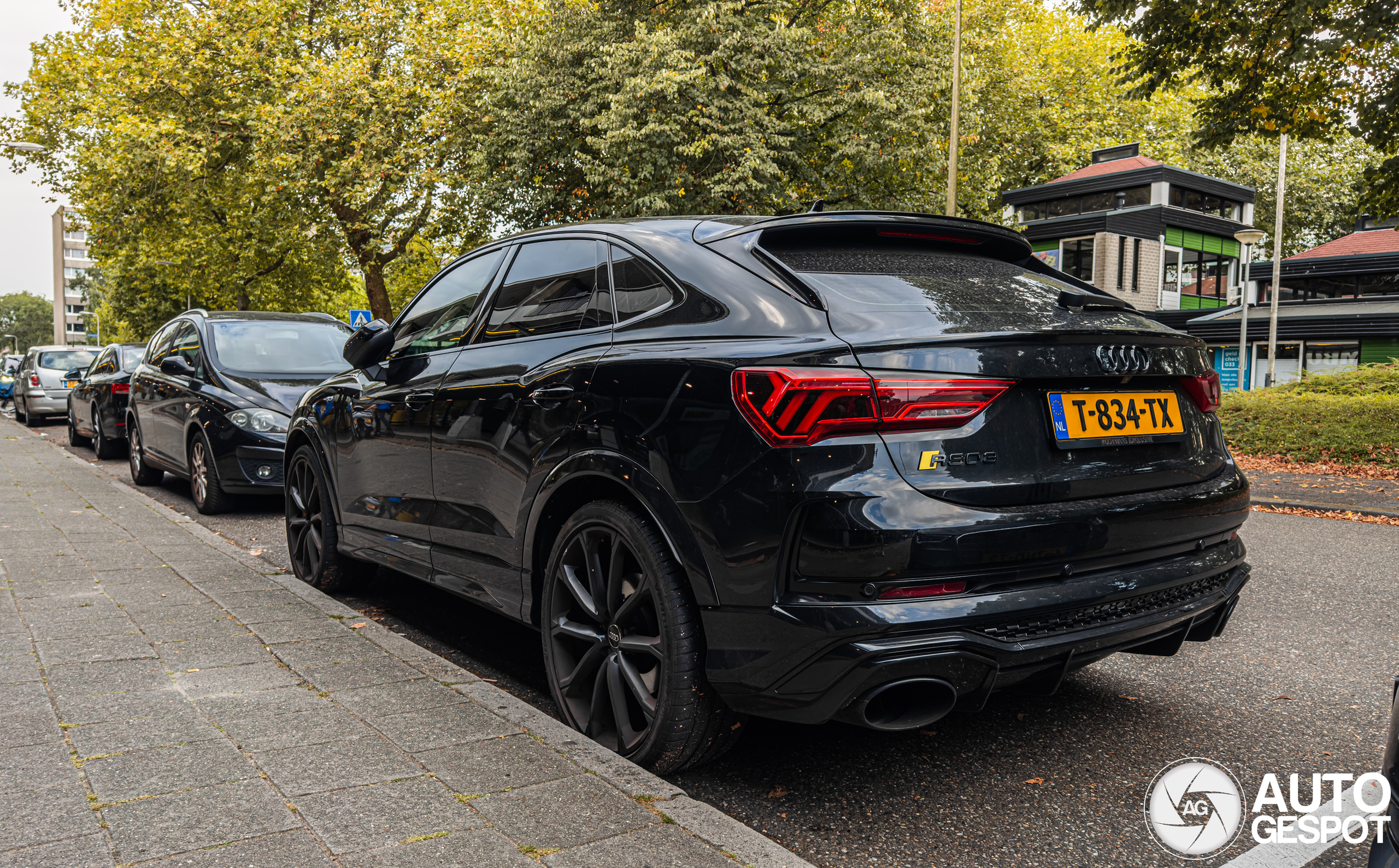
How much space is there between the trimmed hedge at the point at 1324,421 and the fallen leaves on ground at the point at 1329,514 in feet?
10.8

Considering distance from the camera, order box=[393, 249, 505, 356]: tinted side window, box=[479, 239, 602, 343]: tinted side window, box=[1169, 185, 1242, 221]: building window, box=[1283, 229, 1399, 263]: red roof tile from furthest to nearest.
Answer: box=[1169, 185, 1242, 221]: building window
box=[1283, 229, 1399, 263]: red roof tile
box=[393, 249, 505, 356]: tinted side window
box=[479, 239, 602, 343]: tinted side window

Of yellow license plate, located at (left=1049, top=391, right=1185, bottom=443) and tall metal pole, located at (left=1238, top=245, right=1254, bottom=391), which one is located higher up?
tall metal pole, located at (left=1238, top=245, right=1254, bottom=391)

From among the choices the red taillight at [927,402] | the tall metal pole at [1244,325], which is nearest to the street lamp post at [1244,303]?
the tall metal pole at [1244,325]

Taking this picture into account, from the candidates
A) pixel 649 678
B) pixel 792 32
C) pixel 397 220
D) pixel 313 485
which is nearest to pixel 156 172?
pixel 397 220

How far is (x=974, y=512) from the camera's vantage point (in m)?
2.48

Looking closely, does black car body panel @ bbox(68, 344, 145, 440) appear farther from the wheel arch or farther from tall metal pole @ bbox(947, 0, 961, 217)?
tall metal pole @ bbox(947, 0, 961, 217)

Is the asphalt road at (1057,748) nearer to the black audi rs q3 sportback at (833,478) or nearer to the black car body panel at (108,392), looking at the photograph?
the black audi rs q3 sportback at (833,478)

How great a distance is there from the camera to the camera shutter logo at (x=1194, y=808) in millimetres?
2617

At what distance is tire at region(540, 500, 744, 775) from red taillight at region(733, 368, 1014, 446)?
578mm

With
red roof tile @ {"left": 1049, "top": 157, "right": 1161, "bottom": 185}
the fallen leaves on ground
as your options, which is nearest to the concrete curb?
the fallen leaves on ground

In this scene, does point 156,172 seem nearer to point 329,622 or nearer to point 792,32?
point 792,32

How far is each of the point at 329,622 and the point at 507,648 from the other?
30.5 inches

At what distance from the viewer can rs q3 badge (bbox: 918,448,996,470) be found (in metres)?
2.47

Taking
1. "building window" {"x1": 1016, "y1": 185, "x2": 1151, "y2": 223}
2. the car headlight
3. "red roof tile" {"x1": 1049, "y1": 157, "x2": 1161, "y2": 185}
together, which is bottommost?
the car headlight
